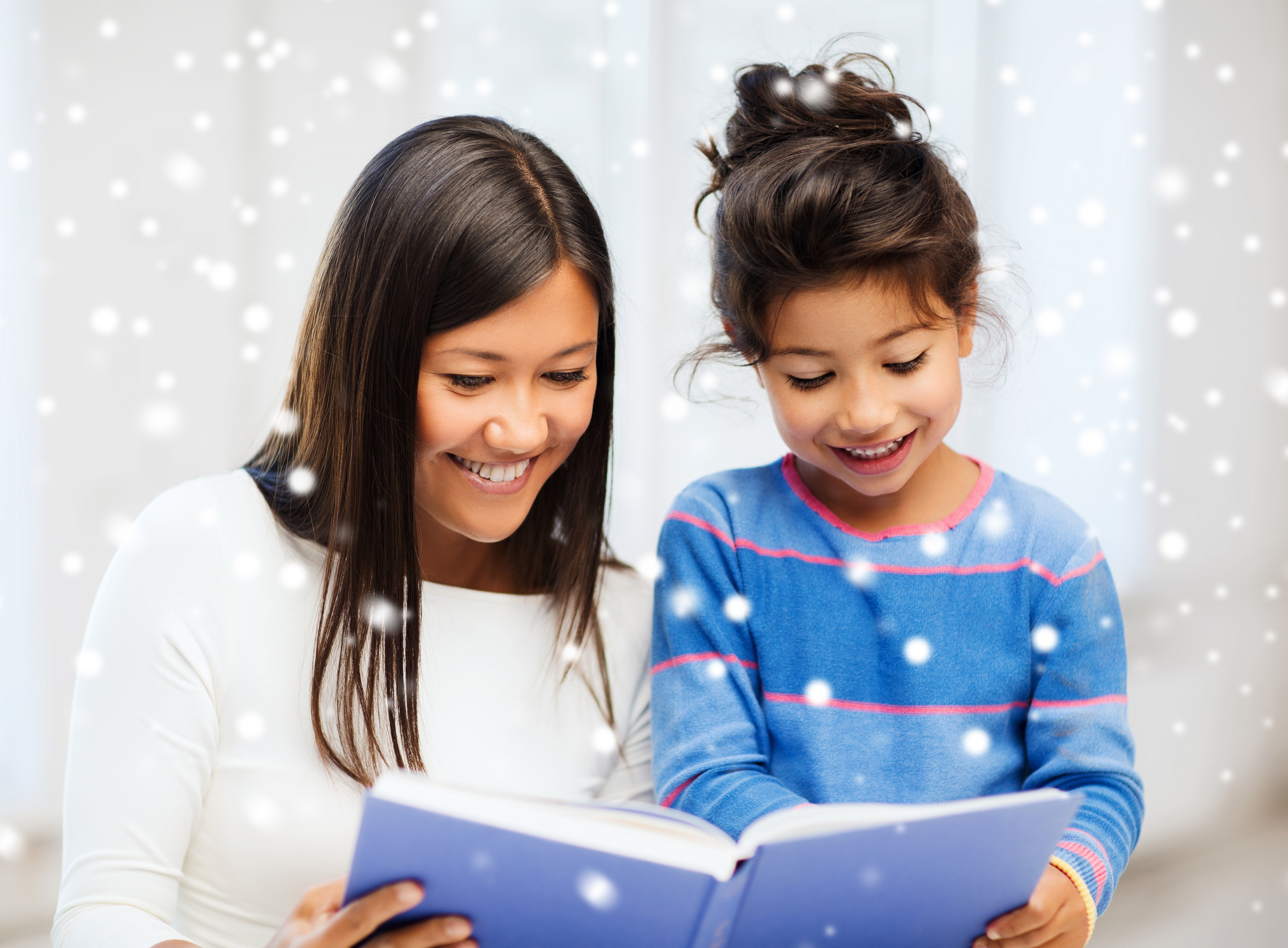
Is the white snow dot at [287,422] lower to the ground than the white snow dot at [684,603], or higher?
higher

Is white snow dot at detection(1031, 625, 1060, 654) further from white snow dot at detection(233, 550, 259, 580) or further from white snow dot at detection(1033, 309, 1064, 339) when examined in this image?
white snow dot at detection(1033, 309, 1064, 339)

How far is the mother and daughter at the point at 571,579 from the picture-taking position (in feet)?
3.19

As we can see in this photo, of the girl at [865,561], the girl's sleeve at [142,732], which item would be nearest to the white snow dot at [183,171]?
the girl's sleeve at [142,732]

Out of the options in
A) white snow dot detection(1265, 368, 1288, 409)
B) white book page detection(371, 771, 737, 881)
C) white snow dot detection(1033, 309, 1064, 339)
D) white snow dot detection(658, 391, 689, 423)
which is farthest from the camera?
white snow dot detection(1265, 368, 1288, 409)

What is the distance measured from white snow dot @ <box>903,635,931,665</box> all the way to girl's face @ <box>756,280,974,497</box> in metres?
0.17

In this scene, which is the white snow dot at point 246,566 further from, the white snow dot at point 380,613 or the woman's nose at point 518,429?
Result: the woman's nose at point 518,429

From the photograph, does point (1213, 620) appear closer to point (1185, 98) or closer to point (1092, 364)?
point (1092, 364)

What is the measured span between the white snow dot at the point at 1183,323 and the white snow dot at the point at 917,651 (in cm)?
126

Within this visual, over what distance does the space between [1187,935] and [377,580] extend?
1680 millimetres

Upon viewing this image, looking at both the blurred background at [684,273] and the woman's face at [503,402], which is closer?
the woman's face at [503,402]

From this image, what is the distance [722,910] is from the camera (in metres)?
0.74

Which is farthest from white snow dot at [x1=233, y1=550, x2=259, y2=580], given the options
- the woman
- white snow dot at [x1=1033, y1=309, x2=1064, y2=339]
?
white snow dot at [x1=1033, y1=309, x2=1064, y2=339]

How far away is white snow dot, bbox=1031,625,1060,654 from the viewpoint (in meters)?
1.10

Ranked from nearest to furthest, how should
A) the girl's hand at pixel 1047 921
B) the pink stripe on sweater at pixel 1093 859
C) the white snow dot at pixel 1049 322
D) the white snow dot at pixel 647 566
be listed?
the girl's hand at pixel 1047 921 → the pink stripe on sweater at pixel 1093 859 → the white snow dot at pixel 647 566 → the white snow dot at pixel 1049 322
